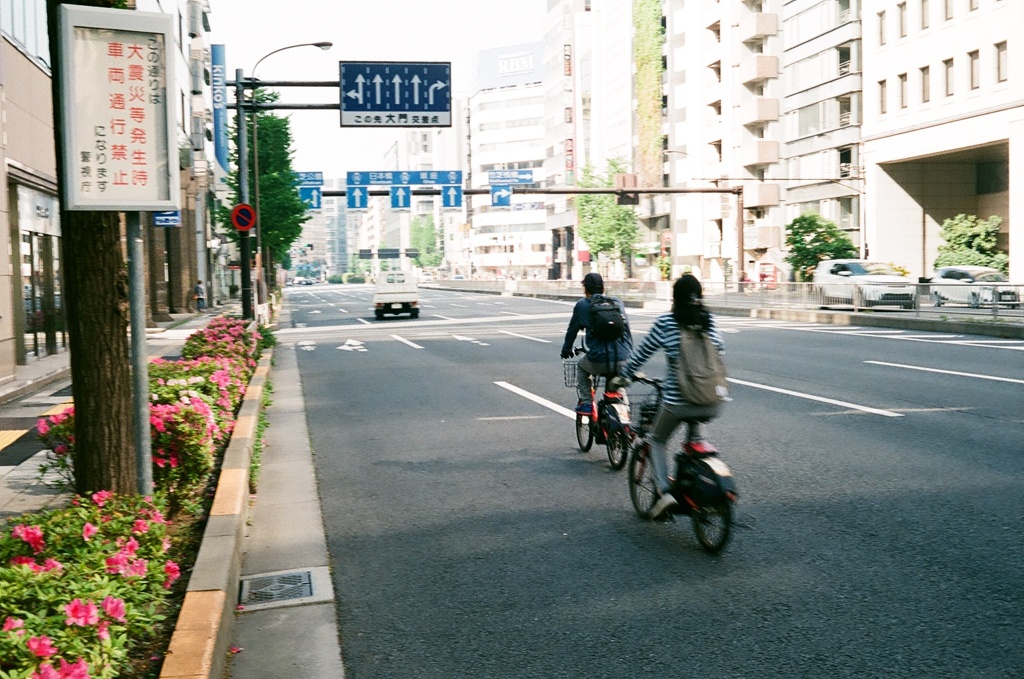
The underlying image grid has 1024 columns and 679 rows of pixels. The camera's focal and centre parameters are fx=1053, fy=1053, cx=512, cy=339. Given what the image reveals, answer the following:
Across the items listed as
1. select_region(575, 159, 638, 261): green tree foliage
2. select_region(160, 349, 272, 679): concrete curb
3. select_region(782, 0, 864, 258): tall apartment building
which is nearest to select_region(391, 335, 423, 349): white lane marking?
select_region(160, 349, 272, 679): concrete curb

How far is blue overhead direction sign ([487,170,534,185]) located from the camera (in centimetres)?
5900

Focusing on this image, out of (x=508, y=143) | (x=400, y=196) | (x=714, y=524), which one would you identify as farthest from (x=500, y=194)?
(x=508, y=143)

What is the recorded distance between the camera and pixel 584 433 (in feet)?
33.1

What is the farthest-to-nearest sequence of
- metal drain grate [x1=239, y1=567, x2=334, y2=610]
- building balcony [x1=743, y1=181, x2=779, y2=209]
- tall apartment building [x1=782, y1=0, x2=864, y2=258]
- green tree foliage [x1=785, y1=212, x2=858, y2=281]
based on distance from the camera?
building balcony [x1=743, y1=181, x2=779, y2=209]
tall apartment building [x1=782, y1=0, x2=864, y2=258]
green tree foliage [x1=785, y1=212, x2=858, y2=281]
metal drain grate [x1=239, y1=567, x2=334, y2=610]

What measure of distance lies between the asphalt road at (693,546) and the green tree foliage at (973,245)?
3104 centimetres

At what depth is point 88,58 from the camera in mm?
5156

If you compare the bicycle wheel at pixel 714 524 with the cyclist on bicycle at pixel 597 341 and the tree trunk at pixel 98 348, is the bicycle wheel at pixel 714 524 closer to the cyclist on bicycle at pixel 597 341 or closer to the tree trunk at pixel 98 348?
the cyclist on bicycle at pixel 597 341

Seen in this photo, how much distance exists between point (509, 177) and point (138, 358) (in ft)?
183

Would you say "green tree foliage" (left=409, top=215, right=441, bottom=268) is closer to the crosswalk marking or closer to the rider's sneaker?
the crosswalk marking

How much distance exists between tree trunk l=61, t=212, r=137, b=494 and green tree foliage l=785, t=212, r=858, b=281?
44.1 meters

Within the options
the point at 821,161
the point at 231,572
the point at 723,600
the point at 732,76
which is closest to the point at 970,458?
the point at 723,600

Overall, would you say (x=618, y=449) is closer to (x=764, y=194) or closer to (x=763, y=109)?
(x=764, y=194)

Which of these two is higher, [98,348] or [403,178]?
[403,178]

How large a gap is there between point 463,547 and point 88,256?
9.31 ft
